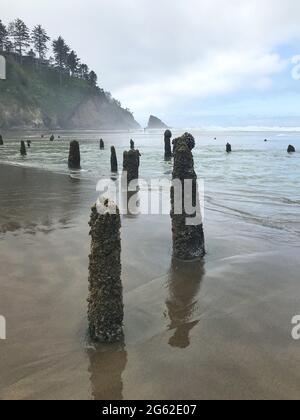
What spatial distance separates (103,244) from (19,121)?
111 meters

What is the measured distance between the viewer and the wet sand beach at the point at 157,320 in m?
4.48

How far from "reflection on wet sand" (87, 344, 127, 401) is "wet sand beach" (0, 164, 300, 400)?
0.01 m

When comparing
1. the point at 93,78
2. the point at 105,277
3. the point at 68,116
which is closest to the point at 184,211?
the point at 105,277

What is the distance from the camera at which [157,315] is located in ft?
19.7

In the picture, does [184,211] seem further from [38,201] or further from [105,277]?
[38,201]

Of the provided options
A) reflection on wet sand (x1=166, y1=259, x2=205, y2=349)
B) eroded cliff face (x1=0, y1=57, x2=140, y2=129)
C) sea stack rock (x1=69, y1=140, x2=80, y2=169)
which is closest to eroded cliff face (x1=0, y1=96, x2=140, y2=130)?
eroded cliff face (x1=0, y1=57, x2=140, y2=129)

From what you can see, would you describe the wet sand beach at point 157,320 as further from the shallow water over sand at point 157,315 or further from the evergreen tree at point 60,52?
the evergreen tree at point 60,52

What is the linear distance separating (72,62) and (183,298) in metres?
163

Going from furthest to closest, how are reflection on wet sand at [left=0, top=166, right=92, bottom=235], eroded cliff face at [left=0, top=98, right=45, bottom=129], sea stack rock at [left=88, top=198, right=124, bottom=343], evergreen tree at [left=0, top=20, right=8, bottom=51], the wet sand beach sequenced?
evergreen tree at [left=0, top=20, right=8, bottom=51] < eroded cliff face at [left=0, top=98, right=45, bottom=129] < reflection on wet sand at [left=0, top=166, right=92, bottom=235] < sea stack rock at [left=88, top=198, right=124, bottom=343] < the wet sand beach

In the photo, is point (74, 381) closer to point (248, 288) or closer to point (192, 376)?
point (192, 376)

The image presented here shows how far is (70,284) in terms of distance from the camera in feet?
22.5

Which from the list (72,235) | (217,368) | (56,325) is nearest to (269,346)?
(217,368)

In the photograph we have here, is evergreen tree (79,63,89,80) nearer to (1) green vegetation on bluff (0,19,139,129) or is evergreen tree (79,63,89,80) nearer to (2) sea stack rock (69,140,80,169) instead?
(1) green vegetation on bluff (0,19,139,129)

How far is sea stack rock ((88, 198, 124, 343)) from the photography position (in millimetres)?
5250
